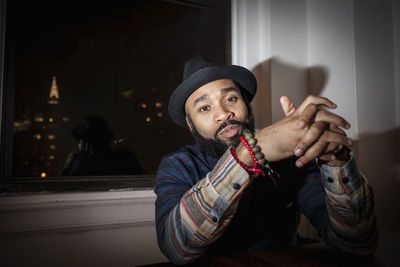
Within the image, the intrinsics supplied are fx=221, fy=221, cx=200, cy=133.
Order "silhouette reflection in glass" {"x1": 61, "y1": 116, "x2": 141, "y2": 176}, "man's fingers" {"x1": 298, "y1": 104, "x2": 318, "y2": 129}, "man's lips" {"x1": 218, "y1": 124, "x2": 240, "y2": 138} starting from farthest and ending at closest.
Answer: "silhouette reflection in glass" {"x1": 61, "y1": 116, "x2": 141, "y2": 176}
"man's lips" {"x1": 218, "y1": 124, "x2": 240, "y2": 138}
"man's fingers" {"x1": 298, "y1": 104, "x2": 318, "y2": 129}

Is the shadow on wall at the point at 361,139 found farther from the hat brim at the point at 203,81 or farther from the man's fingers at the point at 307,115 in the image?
the man's fingers at the point at 307,115

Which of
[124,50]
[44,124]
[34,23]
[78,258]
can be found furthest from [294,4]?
[78,258]

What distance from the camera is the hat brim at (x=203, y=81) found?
1.24 metres

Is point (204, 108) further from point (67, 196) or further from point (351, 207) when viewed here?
point (67, 196)

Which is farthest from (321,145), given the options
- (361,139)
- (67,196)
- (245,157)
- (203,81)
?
(67,196)

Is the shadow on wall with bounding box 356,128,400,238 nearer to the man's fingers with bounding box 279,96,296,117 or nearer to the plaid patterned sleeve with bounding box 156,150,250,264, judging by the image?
the man's fingers with bounding box 279,96,296,117

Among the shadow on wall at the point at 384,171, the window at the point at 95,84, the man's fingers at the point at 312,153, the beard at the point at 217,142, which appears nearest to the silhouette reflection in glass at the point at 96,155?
the window at the point at 95,84

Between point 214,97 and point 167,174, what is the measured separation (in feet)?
1.62

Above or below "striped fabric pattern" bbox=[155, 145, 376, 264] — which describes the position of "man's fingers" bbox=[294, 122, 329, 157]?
above

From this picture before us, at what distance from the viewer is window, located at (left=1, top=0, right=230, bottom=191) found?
5.02ft

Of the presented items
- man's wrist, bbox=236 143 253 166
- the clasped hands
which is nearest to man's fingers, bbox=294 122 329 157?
the clasped hands

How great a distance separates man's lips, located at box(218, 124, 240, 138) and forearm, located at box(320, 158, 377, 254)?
17.9 inches

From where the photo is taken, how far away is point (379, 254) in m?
0.89

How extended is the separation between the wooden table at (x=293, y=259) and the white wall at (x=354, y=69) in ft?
3.30
